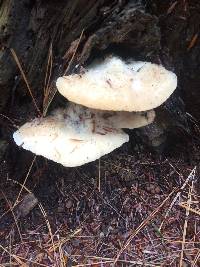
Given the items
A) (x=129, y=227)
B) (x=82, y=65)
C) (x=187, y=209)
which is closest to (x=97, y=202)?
(x=129, y=227)

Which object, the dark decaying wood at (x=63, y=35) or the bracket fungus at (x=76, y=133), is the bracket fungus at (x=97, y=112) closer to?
the bracket fungus at (x=76, y=133)

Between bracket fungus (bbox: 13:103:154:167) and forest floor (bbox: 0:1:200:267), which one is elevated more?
bracket fungus (bbox: 13:103:154:167)

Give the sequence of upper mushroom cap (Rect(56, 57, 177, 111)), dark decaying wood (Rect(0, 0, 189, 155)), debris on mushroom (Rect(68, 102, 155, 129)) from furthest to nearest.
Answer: debris on mushroom (Rect(68, 102, 155, 129)), dark decaying wood (Rect(0, 0, 189, 155)), upper mushroom cap (Rect(56, 57, 177, 111))

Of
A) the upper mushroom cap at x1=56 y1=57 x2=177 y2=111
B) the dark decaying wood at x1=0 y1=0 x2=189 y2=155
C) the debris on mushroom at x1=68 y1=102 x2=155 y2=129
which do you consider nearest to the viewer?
the upper mushroom cap at x1=56 y1=57 x2=177 y2=111

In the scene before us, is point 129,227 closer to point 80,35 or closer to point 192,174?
point 192,174

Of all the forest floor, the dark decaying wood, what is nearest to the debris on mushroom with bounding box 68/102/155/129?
the dark decaying wood

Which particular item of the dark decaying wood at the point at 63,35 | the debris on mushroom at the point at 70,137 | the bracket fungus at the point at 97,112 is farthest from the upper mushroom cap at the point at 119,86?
the debris on mushroom at the point at 70,137

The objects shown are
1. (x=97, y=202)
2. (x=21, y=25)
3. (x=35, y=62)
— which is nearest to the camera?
(x=21, y=25)

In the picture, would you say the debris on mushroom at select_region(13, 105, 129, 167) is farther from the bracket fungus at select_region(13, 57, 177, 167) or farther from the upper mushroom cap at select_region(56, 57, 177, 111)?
the upper mushroom cap at select_region(56, 57, 177, 111)
